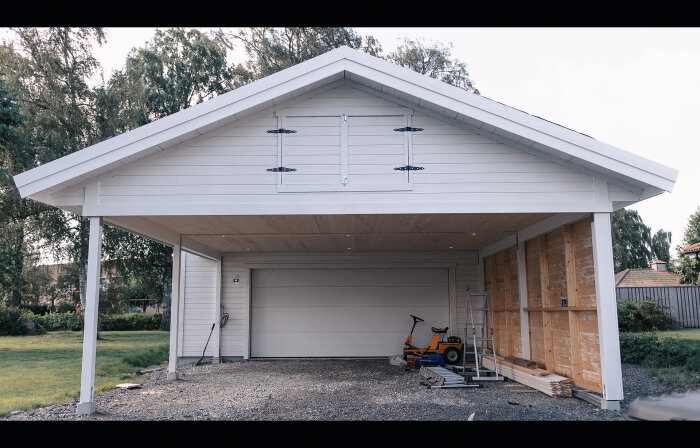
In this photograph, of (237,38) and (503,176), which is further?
(237,38)

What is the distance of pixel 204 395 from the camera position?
815 cm

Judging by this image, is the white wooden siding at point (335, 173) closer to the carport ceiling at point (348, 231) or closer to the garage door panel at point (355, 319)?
the carport ceiling at point (348, 231)

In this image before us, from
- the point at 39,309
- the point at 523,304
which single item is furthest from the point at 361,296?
the point at 39,309

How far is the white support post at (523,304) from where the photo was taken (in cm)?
966

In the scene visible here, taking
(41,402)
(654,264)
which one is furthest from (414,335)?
(654,264)

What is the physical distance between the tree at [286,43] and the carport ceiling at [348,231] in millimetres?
10473

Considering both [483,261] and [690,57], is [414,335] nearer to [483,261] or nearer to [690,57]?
[483,261]

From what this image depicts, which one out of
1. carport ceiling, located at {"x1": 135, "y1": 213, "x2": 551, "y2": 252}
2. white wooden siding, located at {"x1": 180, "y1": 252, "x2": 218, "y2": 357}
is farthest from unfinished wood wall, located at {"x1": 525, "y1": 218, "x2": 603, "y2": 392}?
white wooden siding, located at {"x1": 180, "y1": 252, "x2": 218, "y2": 357}

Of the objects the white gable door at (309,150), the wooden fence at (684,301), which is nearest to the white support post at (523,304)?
the white gable door at (309,150)

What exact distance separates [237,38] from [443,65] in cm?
807

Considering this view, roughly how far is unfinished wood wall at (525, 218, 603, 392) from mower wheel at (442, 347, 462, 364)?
7.89 feet

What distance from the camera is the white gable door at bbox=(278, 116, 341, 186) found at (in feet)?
23.6
